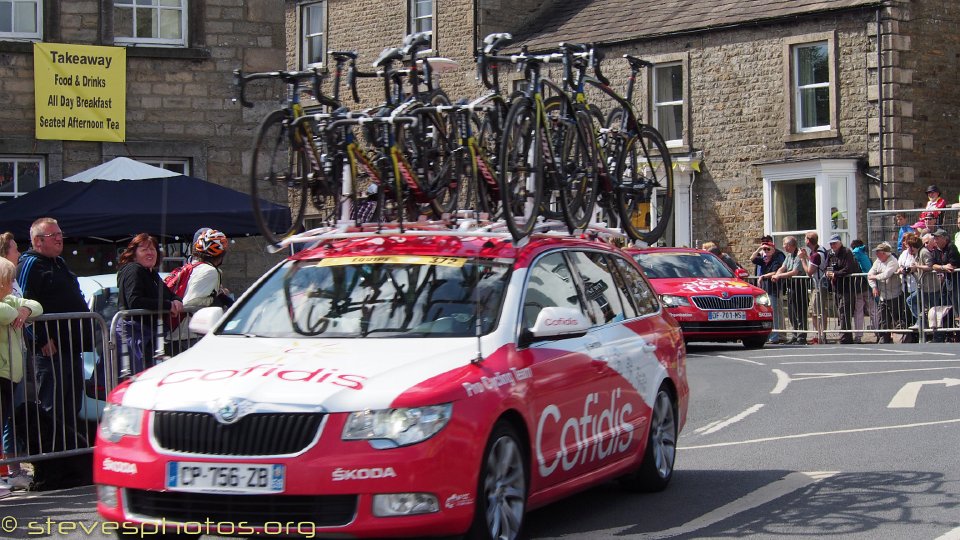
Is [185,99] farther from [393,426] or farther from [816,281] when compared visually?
[393,426]

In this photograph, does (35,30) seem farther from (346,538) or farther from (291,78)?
(346,538)

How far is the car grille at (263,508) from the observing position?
660cm

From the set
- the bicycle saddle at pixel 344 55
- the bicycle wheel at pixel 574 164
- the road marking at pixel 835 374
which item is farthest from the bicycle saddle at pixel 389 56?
the road marking at pixel 835 374

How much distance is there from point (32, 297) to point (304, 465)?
488cm

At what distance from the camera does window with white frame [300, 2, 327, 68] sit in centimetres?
4381

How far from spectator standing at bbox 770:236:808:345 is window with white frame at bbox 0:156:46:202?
41.2 ft

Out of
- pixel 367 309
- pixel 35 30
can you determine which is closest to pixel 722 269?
pixel 35 30

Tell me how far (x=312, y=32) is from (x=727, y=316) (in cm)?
2459

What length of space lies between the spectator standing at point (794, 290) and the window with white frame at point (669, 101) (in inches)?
407

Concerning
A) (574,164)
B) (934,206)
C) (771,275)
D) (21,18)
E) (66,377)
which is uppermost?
(21,18)

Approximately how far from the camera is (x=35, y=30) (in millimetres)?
20797

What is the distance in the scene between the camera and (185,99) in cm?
2147

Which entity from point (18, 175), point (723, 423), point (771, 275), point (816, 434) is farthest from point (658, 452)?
point (771, 275)

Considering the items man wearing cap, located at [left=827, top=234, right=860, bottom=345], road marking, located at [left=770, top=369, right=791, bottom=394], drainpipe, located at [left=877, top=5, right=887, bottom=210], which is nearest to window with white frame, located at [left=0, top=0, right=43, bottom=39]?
road marking, located at [left=770, top=369, right=791, bottom=394]
